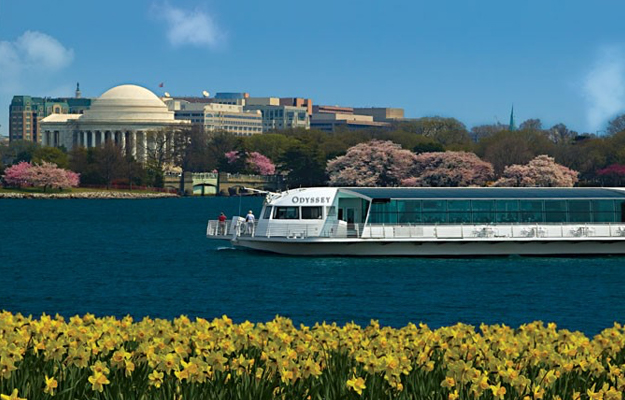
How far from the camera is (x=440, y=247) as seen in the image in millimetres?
60469

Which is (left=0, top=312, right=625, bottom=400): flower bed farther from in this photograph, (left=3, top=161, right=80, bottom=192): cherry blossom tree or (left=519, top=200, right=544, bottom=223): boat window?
(left=3, top=161, right=80, bottom=192): cherry blossom tree

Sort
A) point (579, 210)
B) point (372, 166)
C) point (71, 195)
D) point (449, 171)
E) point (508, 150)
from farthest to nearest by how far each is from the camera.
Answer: point (71, 195) → point (508, 150) → point (372, 166) → point (449, 171) → point (579, 210)

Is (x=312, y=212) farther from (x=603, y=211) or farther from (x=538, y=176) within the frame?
(x=538, y=176)

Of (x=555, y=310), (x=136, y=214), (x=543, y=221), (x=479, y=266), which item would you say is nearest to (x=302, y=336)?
(x=555, y=310)

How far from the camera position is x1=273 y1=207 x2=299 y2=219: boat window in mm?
61125

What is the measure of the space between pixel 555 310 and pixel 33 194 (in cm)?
15934

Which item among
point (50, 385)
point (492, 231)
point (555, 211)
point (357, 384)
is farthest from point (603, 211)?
point (50, 385)

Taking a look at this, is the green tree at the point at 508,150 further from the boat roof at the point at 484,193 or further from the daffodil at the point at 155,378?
the daffodil at the point at 155,378

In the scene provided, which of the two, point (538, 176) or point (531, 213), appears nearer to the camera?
point (531, 213)

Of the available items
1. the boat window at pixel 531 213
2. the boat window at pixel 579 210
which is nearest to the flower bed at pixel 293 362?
the boat window at pixel 531 213

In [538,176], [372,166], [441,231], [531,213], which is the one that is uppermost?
[372,166]

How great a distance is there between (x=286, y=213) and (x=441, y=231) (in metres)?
6.76

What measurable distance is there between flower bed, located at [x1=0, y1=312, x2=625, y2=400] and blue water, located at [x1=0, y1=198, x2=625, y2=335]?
19290 millimetres

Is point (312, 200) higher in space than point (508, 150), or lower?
lower
